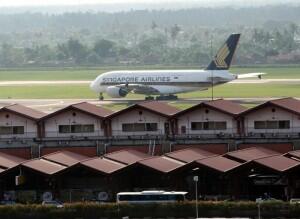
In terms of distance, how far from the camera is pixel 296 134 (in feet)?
212

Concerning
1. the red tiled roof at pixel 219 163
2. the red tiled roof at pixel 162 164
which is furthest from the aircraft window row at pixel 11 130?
the red tiled roof at pixel 219 163

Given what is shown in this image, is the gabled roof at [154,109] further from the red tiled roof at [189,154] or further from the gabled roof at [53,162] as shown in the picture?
the gabled roof at [53,162]

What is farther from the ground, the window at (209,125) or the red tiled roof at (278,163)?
the window at (209,125)

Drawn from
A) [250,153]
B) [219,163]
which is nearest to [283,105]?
[250,153]

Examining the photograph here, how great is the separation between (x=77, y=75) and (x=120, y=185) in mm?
124745

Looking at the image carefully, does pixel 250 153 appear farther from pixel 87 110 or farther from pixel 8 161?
pixel 87 110

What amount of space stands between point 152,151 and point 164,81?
2002 inches

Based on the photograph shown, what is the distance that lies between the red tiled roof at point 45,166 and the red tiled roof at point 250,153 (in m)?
8.01

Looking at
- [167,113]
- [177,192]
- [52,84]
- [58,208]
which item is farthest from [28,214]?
[52,84]

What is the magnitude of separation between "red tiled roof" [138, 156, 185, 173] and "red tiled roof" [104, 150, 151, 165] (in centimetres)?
110

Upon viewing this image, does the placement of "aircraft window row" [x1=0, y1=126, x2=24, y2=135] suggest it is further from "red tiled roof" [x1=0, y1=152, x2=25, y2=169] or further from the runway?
the runway

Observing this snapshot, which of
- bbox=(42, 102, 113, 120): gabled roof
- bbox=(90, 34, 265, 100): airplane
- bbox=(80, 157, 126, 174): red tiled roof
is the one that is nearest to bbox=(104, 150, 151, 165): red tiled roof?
bbox=(80, 157, 126, 174): red tiled roof

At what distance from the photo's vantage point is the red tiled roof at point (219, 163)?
55531 millimetres

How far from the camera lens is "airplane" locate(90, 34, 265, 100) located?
373ft
